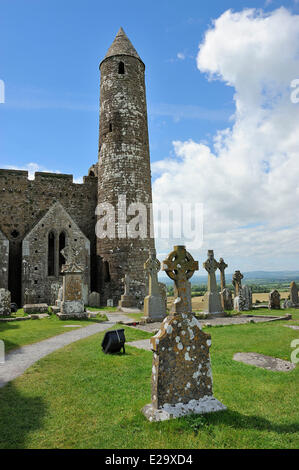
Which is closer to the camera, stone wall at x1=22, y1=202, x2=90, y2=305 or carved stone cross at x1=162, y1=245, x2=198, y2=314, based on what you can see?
carved stone cross at x1=162, y1=245, x2=198, y2=314

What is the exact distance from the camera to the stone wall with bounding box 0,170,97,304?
77.0 ft

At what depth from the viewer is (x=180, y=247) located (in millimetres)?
4590

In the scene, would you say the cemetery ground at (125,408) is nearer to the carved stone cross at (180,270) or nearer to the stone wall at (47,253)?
the carved stone cross at (180,270)

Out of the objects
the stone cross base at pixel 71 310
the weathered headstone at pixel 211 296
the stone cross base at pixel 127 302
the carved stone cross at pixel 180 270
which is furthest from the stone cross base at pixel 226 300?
the carved stone cross at pixel 180 270

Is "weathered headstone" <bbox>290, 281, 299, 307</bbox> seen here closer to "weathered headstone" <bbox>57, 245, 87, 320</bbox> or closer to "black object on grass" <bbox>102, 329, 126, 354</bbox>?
"weathered headstone" <bbox>57, 245, 87, 320</bbox>

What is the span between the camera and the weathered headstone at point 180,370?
3875 millimetres

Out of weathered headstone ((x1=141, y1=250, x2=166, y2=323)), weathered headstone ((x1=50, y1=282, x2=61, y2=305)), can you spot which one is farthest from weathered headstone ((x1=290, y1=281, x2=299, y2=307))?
weathered headstone ((x1=50, y1=282, x2=61, y2=305))

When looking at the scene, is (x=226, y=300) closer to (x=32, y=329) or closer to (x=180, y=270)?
(x=32, y=329)

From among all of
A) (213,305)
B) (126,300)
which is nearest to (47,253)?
(126,300)

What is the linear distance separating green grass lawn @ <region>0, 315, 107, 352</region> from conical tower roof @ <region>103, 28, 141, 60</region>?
20.4 m

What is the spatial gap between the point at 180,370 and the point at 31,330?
26.5 feet
